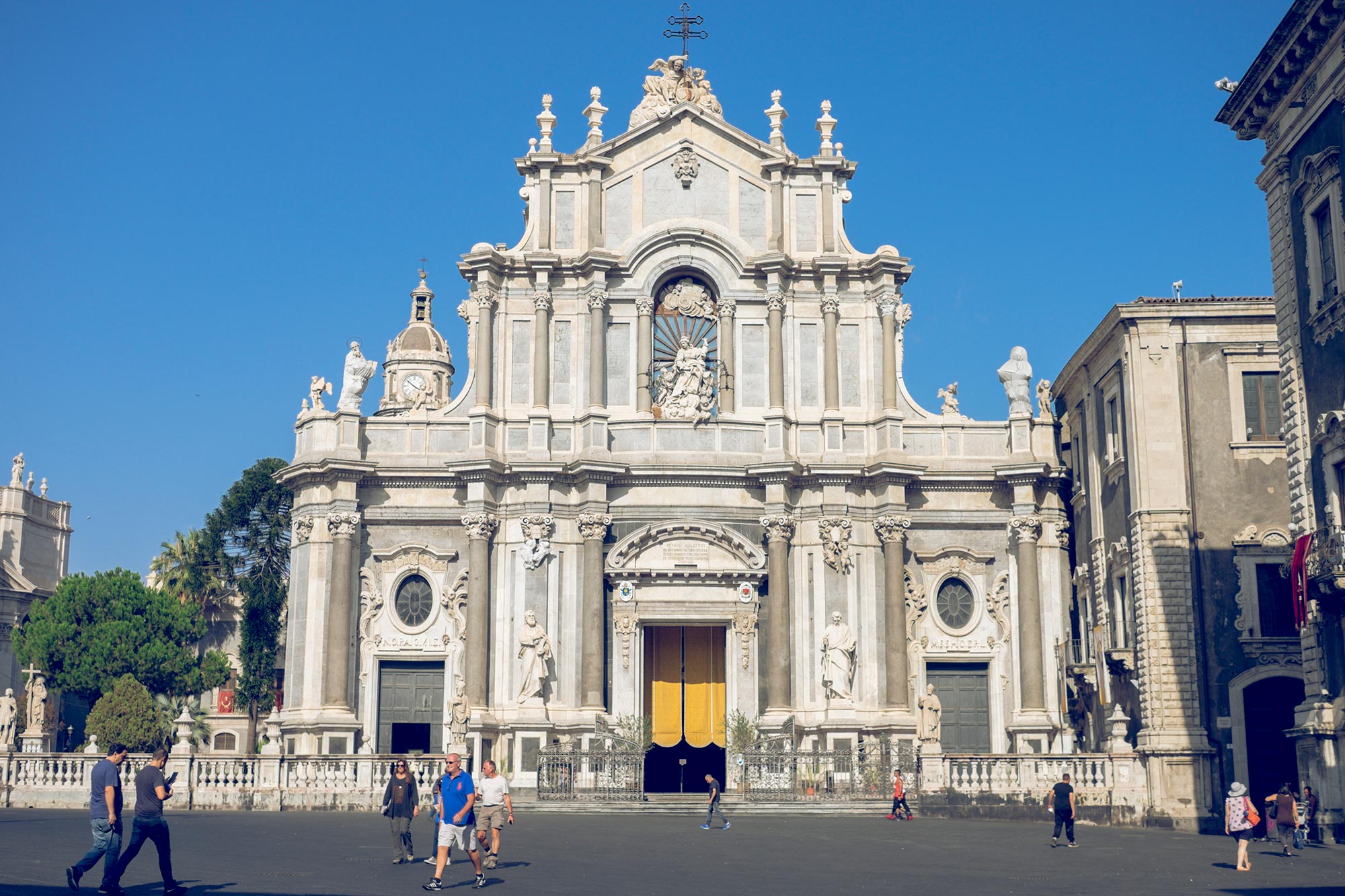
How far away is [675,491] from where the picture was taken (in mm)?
36812

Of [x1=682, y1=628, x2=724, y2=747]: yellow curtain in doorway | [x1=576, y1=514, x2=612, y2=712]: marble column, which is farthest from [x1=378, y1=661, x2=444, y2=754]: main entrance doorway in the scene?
[x1=682, y1=628, x2=724, y2=747]: yellow curtain in doorway

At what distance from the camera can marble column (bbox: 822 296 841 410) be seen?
3728 centimetres

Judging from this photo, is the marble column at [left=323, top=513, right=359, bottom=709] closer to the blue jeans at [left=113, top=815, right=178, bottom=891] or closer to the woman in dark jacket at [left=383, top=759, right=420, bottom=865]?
the woman in dark jacket at [left=383, top=759, right=420, bottom=865]

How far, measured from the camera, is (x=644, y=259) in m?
38.2

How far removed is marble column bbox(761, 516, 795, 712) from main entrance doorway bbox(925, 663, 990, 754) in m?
3.82

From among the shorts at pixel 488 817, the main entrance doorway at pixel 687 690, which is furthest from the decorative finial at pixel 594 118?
the shorts at pixel 488 817


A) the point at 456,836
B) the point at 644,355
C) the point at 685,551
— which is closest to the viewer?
the point at 456,836

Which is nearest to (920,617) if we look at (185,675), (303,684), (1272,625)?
(1272,625)

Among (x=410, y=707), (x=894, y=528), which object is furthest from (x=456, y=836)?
(x=894, y=528)

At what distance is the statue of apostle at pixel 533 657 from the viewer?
3488cm

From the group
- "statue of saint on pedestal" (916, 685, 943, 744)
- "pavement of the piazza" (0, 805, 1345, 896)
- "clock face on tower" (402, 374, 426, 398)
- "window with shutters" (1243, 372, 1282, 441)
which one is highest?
"clock face on tower" (402, 374, 426, 398)

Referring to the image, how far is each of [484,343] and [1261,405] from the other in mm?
17661

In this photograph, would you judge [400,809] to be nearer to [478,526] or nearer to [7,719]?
[478,526]

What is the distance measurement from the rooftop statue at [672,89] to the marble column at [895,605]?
1175cm
